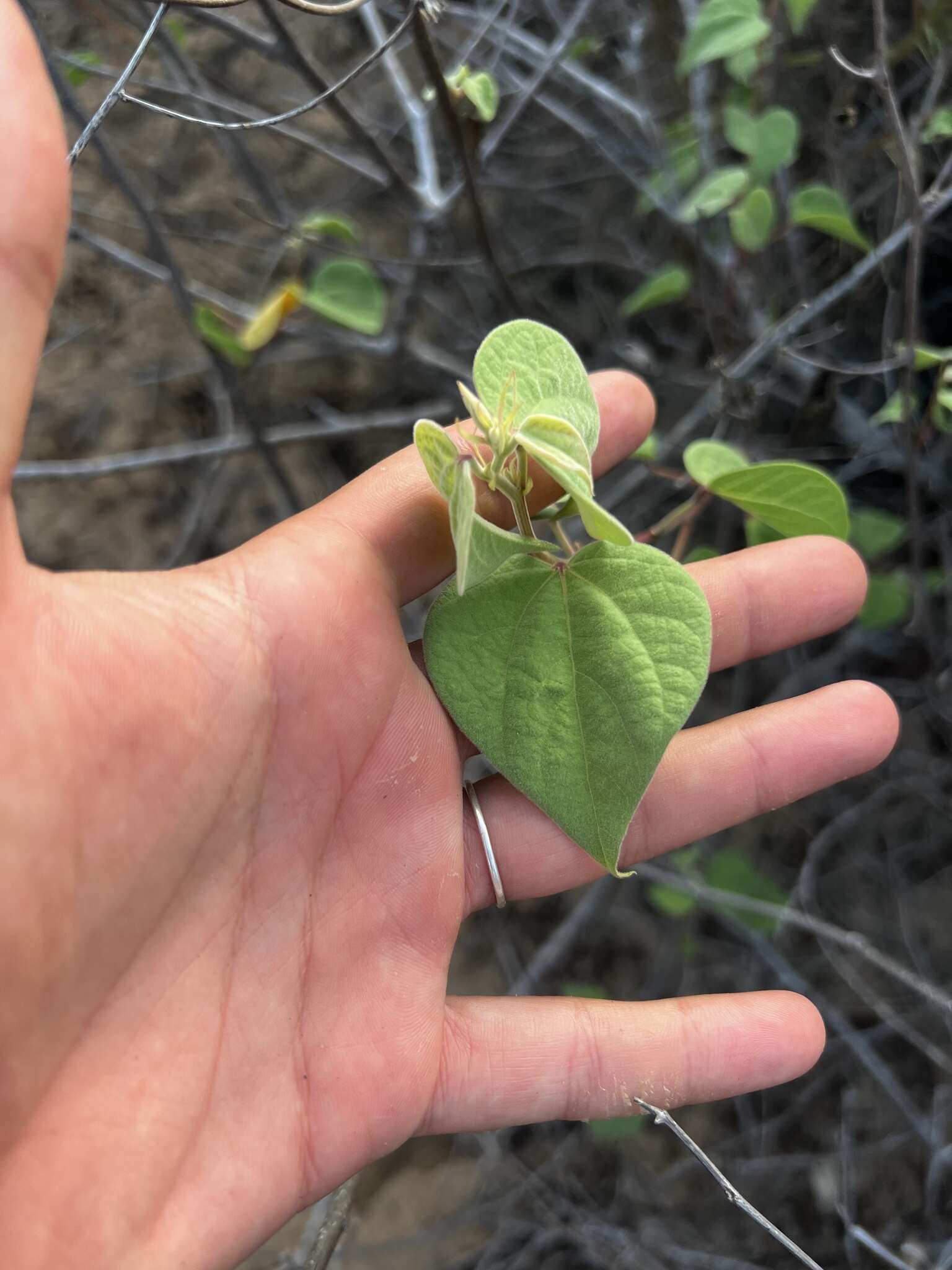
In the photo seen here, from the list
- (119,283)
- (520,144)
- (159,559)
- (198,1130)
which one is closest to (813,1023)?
(198,1130)

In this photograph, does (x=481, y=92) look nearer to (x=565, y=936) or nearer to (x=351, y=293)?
(x=351, y=293)

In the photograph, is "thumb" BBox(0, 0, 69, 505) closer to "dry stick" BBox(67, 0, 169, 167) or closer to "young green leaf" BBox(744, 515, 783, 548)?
"dry stick" BBox(67, 0, 169, 167)

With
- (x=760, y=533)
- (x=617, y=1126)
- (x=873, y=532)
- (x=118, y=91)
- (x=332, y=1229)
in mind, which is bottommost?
(x=617, y=1126)

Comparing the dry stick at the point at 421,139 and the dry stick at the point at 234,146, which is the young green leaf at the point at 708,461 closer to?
the dry stick at the point at 421,139

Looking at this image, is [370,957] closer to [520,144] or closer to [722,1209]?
[722,1209]

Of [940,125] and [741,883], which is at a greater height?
[940,125]

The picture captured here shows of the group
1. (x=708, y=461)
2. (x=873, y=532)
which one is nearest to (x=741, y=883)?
(x=873, y=532)
